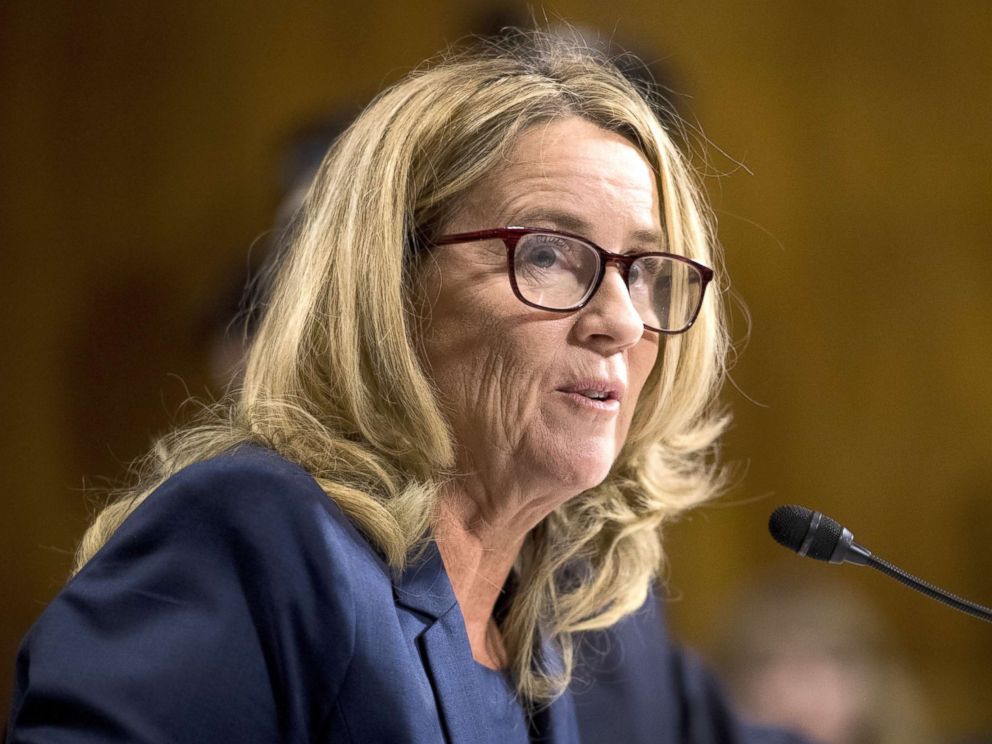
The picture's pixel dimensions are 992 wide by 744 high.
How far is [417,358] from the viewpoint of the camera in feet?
3.59

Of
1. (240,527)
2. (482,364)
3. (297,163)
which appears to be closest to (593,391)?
(482,364)

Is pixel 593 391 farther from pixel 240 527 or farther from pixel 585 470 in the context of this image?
pixel 240 527

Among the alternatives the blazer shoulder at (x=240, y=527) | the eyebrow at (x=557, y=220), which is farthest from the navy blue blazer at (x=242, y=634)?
the eyebrow at (x=557, y=220)

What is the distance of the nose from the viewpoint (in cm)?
109

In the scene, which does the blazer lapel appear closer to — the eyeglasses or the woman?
the woman

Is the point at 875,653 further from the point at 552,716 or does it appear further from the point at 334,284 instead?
the point at 334,284

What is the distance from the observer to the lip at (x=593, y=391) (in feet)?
3.59

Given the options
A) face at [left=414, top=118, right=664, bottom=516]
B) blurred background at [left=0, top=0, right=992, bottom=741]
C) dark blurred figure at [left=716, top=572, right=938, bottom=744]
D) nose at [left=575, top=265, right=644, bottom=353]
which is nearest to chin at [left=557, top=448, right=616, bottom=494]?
face at [left=414, top=118, right=664, bottom=516]

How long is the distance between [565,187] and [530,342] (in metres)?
0.16

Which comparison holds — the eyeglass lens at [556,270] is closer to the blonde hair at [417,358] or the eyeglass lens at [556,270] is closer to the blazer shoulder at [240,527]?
the blonde hair at [417,358]

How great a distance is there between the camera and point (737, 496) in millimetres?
2307

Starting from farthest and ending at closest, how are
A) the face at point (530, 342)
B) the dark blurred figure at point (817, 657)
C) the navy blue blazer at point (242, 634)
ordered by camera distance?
the dark blurred figure at point (817, 657) → the face at point (530, 342) → the navy blue blazer at point (242, 634)

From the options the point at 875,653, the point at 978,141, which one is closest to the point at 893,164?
the point at 978,141

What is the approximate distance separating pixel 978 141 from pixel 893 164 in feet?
0.56
